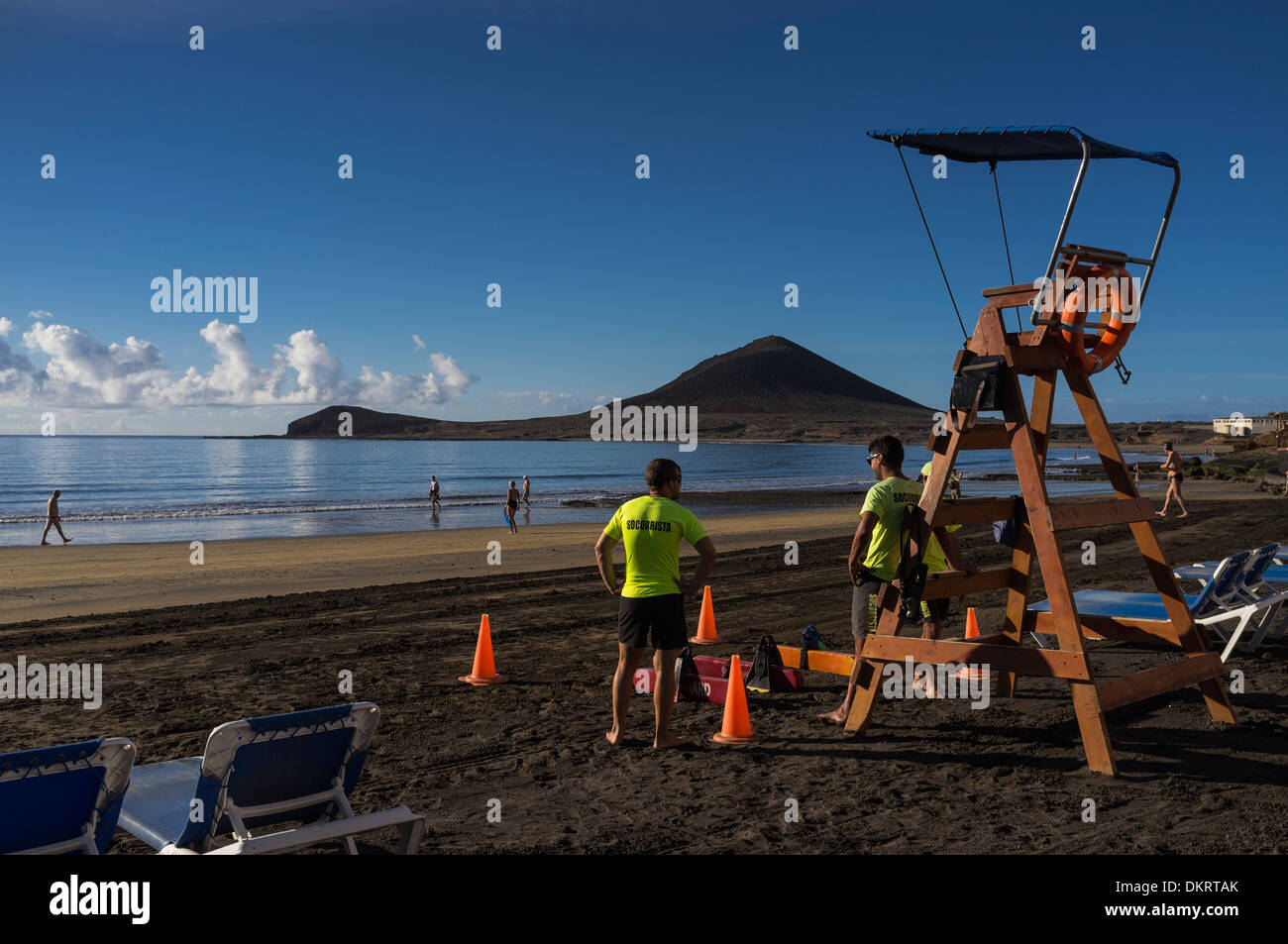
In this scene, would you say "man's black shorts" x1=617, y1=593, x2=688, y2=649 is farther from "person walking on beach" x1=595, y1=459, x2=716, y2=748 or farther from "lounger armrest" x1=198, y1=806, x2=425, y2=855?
"lounger armrest" x1=198, y1=806, x2=425, y2=855

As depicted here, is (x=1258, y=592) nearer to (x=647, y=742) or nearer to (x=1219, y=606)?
(x=1219, y=606)

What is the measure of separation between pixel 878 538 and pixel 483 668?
384 cm

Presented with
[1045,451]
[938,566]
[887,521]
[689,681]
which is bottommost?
[689,681]

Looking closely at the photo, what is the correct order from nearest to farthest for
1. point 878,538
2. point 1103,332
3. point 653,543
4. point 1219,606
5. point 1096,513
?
point 1096,513
point 1103,332
point 653,543
point 878,538
point 1219,606

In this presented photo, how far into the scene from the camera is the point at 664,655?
632 centimetres

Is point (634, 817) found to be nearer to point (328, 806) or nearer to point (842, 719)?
point (328, 806)

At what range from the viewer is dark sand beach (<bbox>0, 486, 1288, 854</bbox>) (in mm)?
4867

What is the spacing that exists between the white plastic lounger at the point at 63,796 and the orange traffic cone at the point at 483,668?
510cm

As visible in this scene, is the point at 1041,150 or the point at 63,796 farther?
the point at 1041,150

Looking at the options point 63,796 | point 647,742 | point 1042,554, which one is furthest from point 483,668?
point 63,796

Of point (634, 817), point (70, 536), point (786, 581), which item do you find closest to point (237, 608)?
point (786, 581)

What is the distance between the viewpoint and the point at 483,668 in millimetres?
8578
